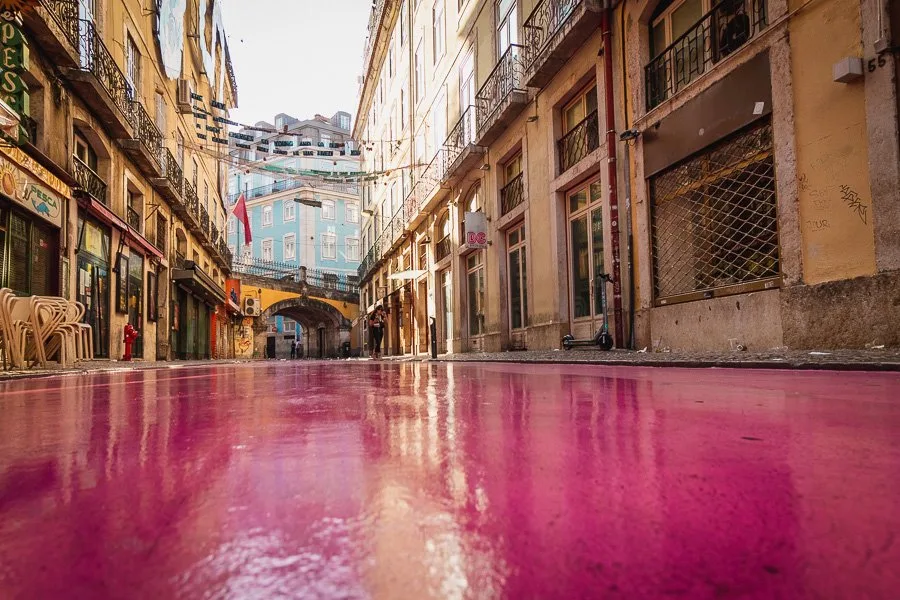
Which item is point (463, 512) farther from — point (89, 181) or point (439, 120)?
point (439, 120)

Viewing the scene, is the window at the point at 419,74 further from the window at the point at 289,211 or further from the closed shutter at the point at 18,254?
the window at the point at 289,211

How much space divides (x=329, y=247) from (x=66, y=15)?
31.8 m

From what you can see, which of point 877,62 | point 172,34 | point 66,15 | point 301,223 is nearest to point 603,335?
point 877,62

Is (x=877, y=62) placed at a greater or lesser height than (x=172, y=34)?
lesser

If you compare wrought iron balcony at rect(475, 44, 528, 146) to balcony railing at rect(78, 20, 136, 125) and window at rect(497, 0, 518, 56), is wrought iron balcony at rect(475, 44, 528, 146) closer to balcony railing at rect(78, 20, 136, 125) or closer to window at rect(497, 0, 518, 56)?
window at rect(497, 0, 518, 56)

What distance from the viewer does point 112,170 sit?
11820 mm

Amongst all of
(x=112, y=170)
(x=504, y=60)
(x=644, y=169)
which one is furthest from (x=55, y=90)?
(x=644, y=169)

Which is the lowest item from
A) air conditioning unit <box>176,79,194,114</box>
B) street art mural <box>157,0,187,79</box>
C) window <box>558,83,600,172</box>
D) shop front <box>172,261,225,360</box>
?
shop front <box>172,261,225,360</box>

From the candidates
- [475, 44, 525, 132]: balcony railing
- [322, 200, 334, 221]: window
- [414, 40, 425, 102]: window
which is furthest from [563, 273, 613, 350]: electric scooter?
[322, 200, 334, 221]: window

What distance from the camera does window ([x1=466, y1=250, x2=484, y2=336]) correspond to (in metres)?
14.1

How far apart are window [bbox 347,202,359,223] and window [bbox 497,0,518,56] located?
29.9 m

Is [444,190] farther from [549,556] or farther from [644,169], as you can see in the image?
[549,556]

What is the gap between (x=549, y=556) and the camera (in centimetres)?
42

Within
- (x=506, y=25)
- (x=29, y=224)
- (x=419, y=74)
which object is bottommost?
(x=29, y=224)
